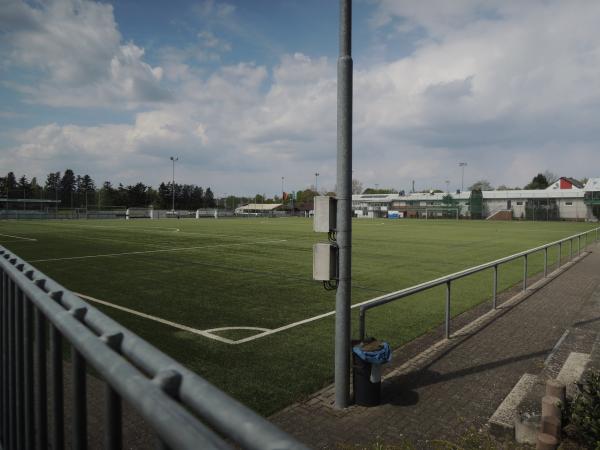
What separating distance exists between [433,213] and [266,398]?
95778mm

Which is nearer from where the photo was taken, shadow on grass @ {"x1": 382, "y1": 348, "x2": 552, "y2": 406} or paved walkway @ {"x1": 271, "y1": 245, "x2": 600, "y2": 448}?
paved walkway @ {"x1": 271, "y1": 245, "x2": 600, "y2": 448}

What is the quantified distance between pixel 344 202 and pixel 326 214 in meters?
0.25

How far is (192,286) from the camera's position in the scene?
11.7 m

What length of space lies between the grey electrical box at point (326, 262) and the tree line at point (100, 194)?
93091 millimetres

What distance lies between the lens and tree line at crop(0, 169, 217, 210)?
93.4 metres

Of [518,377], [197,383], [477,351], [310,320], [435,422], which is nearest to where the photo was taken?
[197,383]

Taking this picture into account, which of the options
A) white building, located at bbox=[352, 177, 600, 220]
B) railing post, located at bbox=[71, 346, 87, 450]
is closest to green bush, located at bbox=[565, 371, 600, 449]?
railing post, located at bbox=[71, 346, 87, 450]

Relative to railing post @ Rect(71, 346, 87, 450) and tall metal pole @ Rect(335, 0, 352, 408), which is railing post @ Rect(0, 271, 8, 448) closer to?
railing post @ Rect(71, 346, 87, 450)

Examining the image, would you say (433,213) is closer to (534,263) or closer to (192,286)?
(534,263)

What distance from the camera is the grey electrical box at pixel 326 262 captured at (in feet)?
16.1

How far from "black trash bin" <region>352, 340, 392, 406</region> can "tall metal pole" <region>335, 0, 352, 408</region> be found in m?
0.11

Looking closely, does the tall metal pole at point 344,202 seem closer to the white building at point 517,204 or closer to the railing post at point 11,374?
the railing post at point 11,374

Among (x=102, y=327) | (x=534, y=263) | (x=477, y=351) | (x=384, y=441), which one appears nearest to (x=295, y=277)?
(x=477, y=351)

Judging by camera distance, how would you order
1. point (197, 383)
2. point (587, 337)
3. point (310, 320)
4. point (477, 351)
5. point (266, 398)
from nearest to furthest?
point (197, 383) → point (266, 398) → point (477, 351) → point (587, 337) → point (310, 320)
